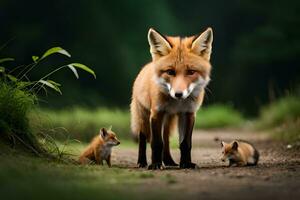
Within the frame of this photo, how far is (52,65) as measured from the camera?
75.9 feet

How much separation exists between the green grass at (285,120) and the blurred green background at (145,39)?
481cm

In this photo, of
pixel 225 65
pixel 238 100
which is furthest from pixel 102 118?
pixel 225 65

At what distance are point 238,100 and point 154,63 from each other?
65.9 feet

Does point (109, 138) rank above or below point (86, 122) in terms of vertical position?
below

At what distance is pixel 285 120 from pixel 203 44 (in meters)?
7.66

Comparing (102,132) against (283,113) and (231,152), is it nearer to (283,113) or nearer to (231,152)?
(231,152)

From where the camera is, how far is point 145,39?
28.4m

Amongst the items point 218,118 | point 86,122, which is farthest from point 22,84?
point 218,118

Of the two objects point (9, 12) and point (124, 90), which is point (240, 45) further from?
point (9, 12)

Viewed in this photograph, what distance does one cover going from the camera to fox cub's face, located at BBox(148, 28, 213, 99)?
24.7ft

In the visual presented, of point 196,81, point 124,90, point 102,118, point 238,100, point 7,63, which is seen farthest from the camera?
point 238,100

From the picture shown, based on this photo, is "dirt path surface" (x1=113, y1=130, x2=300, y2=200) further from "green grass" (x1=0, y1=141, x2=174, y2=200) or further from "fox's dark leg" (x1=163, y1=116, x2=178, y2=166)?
"fox's dark leg" (x1=163, y1=116, x2=178, y2=166)

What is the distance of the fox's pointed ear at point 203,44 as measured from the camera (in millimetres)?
7910

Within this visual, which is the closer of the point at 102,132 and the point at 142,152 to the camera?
the point at 142,152
